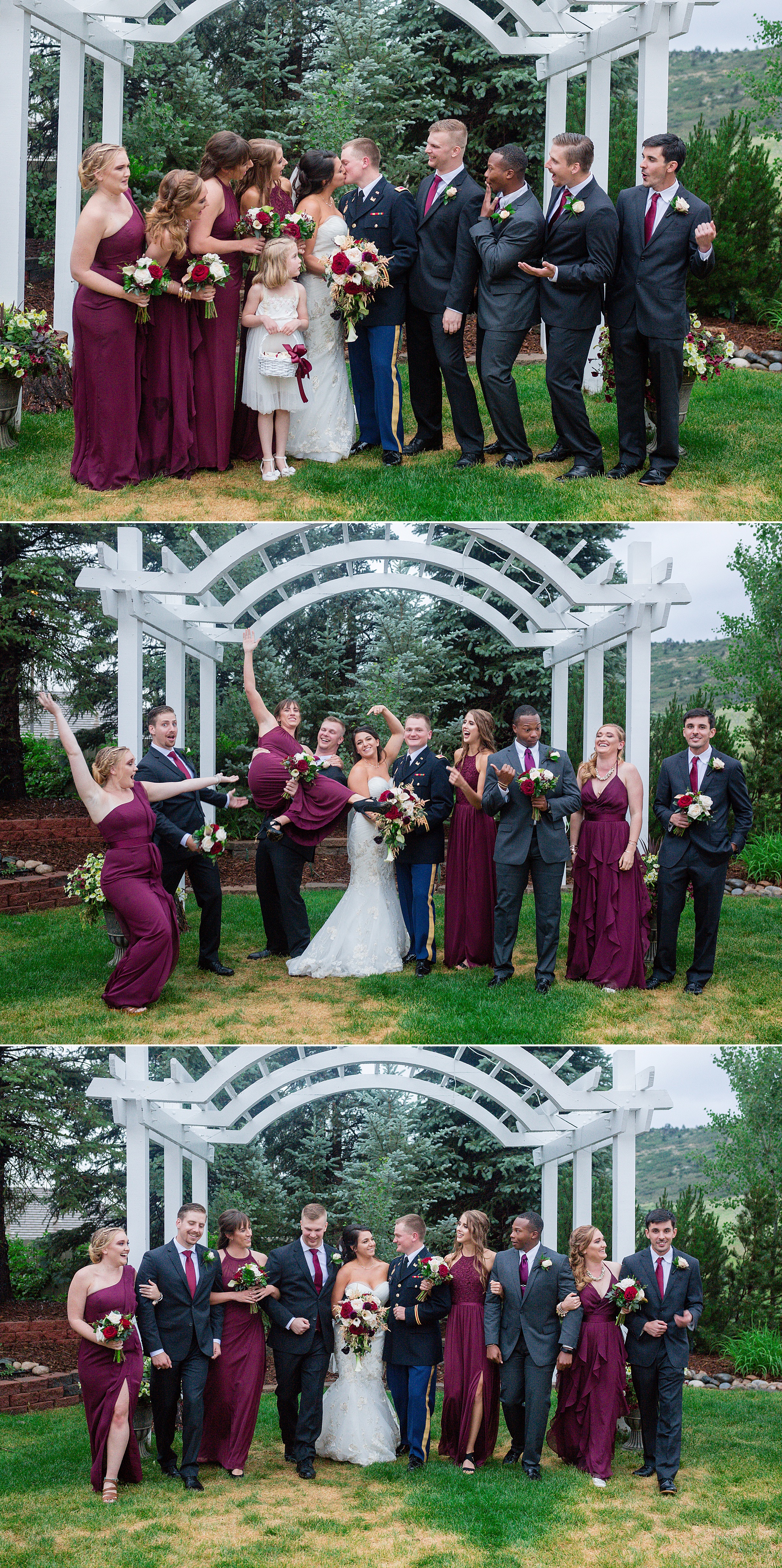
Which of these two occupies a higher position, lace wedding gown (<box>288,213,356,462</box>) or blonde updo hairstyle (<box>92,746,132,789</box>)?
lace wedding gown (<box>288,213,356,462</box>)

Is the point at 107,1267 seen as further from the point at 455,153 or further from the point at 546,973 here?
the point at 455,153

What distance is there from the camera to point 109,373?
8.44 meters

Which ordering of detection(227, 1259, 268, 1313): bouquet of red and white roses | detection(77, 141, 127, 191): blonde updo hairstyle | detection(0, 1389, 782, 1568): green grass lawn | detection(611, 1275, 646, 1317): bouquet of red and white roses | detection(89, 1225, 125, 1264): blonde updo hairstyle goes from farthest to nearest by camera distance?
detection(77, 141, 127, 191): blonde updo hairstyle
detection(227, 1259, 268, 1313): bouquet of red and white roses
detection(611, 1275, 646, 1317): bouquet of red and white roses
detection(89, 1225, 125, 1264): blonde updo hairstyle
detection(0, 1389, 782, 1568): green grass lawn

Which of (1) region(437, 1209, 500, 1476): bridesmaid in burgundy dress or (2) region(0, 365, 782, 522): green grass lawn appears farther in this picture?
(2) region(0, 365, 782, 522): green grass lawn

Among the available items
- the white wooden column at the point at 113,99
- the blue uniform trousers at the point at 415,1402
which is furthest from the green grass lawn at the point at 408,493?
the blue uniform trousers at the point at 415,1402

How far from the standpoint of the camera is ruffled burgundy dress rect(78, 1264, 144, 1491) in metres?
7.02

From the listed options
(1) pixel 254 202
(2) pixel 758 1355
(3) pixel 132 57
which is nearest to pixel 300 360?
(1) pixel 254 202

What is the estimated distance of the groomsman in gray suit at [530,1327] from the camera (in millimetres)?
7383

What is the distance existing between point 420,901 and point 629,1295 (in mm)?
2637

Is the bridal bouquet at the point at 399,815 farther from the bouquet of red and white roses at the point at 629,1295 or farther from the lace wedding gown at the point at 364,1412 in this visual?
the bouquet of red and white roses at the point at 629,1295

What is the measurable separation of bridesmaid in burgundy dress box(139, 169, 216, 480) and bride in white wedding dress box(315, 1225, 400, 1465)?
4.69 m

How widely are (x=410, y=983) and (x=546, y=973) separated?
0.83m

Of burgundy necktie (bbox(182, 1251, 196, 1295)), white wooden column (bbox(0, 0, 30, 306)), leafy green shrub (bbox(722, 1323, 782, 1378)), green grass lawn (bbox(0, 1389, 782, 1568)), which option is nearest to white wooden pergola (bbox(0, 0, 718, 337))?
white wooden column (bbox(0, 0, 30, 306))

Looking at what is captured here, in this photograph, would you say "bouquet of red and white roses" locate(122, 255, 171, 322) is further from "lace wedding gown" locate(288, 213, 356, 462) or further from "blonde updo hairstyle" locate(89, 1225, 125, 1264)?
"blonde updo hairstyle" locate(89, 1225, 125, 1264)
